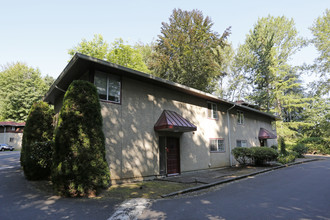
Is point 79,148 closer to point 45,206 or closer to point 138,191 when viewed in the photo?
point 45,206

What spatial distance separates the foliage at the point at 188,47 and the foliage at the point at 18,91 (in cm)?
2860

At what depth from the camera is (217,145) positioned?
15539 mm

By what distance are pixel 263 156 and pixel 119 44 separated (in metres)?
25.4

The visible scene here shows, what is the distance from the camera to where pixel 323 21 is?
94.3 ft

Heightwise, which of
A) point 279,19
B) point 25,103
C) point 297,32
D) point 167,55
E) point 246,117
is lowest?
point 246,117

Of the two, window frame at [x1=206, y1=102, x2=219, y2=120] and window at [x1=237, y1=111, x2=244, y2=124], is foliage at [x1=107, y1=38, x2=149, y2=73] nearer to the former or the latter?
window at [x1=237, y1=111, x2=244, y2=124]

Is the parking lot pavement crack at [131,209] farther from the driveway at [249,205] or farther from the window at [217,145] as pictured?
the window at [217,145]

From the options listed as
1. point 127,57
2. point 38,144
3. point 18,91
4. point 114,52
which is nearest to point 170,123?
point 38,144

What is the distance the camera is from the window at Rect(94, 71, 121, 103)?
909cm

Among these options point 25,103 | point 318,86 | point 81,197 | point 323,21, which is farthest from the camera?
point 25,103

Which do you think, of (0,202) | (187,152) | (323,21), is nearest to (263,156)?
(187,152)

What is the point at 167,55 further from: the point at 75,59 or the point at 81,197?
the point at 81,197

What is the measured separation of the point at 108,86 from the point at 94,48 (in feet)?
85.3

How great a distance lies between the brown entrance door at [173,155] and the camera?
38.5ft
